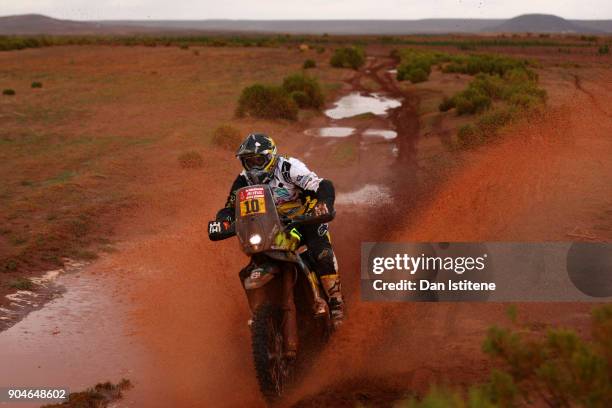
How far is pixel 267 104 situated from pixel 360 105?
216 inches

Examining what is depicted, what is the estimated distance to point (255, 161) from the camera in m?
5.86

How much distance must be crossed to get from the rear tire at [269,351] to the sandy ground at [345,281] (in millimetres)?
233

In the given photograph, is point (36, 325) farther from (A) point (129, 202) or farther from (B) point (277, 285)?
(A) point (129, 202)

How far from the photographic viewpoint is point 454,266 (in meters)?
8.27

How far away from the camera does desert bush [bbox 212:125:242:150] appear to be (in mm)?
17000

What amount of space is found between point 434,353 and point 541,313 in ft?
4.58

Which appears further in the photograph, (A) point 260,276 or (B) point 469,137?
(B) point 469,137

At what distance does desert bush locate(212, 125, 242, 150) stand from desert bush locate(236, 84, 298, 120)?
410cm

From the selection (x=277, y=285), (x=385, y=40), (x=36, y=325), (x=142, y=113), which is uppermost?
(x=277, y=285)

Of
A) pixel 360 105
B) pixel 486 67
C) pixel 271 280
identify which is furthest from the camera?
pixel 486 67

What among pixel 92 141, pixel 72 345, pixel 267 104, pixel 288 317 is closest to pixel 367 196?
pixel 72 345

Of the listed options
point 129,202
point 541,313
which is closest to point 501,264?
point 541,313

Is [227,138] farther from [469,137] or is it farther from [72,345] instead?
[72,345]

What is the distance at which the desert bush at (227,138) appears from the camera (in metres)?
17.0
